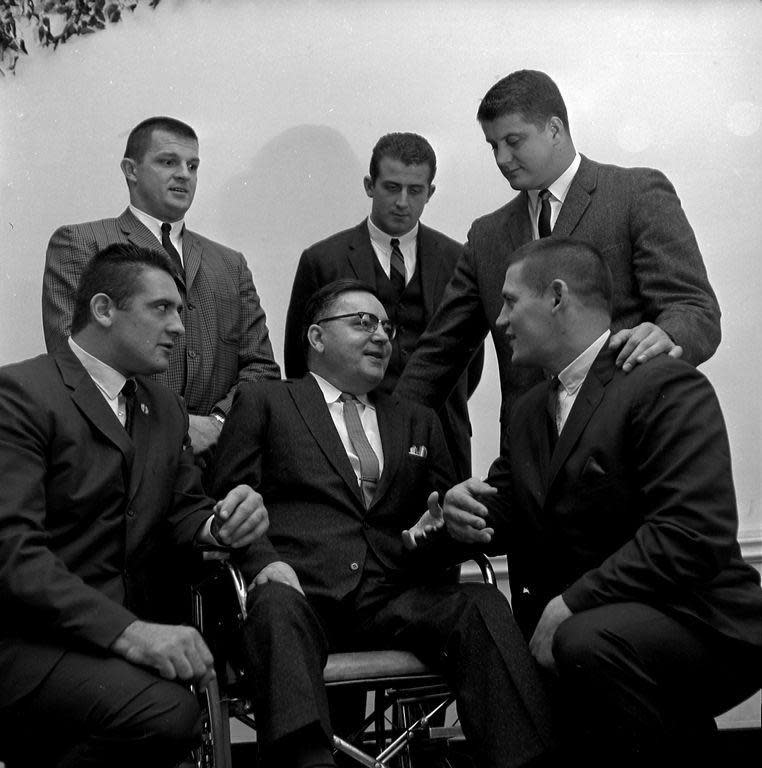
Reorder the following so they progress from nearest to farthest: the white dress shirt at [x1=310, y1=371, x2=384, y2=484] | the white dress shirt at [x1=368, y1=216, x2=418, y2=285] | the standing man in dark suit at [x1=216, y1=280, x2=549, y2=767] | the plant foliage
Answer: the standing man in dark suit at [x1=216, y1=280, x2=549, y2=767] < the white dress shirt at [x1=310, y1=371, x2=384, y2=484] < the white dress shirt at [x1=368, y1=216, x2=418, y2=285] < the plant foliage

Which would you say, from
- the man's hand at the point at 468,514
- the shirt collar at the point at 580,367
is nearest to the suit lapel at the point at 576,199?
the shirt collar at the point at 580,367

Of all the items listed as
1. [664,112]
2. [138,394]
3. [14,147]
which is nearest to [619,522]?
[138,394]

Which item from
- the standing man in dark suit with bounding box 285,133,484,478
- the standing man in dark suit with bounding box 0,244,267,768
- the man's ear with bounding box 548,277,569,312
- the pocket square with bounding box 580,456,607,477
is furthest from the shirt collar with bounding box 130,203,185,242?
the pocket square with bounding box 580,456,607,477

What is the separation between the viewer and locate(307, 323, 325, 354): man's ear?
3.80 metres

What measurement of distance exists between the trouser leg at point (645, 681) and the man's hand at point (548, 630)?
1.6 inches

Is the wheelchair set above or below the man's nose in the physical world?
below

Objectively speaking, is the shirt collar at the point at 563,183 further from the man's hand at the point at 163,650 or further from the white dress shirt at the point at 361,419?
the man's hand at the point at 163,650

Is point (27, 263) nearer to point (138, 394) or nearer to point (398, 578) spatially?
point (138, 394)

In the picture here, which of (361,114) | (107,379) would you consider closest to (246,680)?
(107,379)

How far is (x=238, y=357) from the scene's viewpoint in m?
4.14

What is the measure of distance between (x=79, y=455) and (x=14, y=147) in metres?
2.47

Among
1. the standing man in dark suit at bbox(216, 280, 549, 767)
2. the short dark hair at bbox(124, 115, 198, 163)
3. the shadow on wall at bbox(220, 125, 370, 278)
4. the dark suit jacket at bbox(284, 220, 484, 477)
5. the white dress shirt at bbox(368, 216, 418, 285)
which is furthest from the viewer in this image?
the shadow on wall at bbox(220, 125, 370, 278)

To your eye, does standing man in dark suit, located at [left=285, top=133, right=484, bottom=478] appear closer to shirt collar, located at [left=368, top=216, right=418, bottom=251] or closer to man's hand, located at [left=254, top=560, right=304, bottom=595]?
shirt collar, located at [left=368, top=216, right=418, bottom=251]

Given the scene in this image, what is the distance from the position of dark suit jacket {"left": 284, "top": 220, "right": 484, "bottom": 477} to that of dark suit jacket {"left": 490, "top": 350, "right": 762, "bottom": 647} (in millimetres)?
1247
